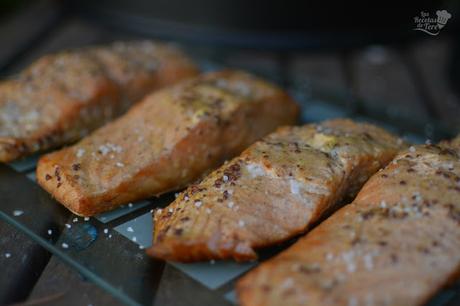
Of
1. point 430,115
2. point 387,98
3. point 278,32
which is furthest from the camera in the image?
point 387,98

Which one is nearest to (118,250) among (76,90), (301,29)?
(76,90)

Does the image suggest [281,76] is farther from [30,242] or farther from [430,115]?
[30,242]

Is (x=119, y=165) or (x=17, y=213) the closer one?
(x=17, y=213)

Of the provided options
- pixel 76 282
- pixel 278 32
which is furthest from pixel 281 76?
pixel 76 282

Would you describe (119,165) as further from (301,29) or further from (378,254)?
(301,29)

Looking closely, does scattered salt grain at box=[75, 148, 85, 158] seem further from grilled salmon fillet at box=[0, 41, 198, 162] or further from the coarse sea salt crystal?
the coarse sea salt crystal

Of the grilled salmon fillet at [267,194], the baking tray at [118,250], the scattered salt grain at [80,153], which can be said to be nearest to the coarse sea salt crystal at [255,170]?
the grilled salmon fillet at [267,194]
